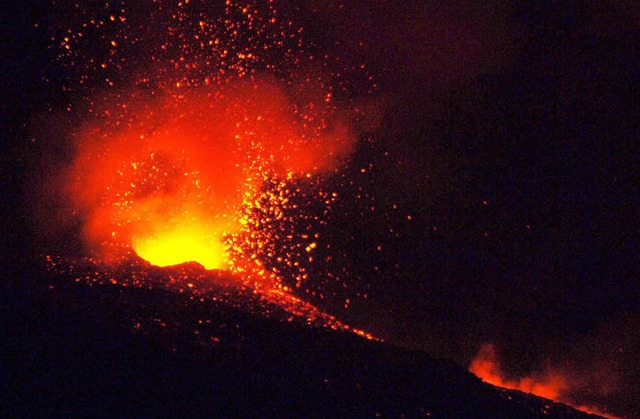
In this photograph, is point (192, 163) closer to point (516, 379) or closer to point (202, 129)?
point (202, 129)

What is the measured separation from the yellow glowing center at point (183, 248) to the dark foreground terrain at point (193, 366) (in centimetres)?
212

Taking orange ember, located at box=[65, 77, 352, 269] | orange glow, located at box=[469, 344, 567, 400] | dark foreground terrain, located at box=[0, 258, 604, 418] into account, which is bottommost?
dark foreground terrain, located at box=[0, 258, 604, 418]

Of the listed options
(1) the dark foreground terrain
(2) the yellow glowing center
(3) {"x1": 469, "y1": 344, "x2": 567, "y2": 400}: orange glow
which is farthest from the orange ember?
(3) {"x1": 469, "y1": 344, "x2": 567, "y2": 400}: orange glow

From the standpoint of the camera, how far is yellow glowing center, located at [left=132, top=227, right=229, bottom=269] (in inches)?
182

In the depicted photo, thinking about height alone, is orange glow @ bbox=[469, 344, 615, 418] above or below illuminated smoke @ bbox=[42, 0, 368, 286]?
below

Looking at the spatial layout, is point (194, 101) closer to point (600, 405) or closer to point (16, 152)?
point (16, 152)

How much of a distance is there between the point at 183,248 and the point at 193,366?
307 centimetres

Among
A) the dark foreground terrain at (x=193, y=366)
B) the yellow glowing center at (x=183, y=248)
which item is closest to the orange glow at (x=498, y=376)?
the yellow glowing center at (x=183, y=248)

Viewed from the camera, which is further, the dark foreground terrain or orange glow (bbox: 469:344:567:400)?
orange glow (bbox: 469:344:567:400)

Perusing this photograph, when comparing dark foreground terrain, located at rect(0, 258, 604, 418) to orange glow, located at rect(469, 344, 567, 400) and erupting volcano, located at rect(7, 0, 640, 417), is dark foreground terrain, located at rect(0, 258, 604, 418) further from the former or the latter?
orange glow, located at rect(469, 344, 567, 400)

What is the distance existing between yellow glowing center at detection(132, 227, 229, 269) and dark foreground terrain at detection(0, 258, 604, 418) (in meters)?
2.12

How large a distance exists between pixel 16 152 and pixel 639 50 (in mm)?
6734

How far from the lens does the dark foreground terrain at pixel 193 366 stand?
1630 mm

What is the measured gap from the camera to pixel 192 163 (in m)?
5.45
